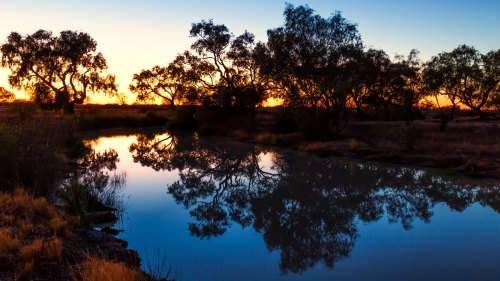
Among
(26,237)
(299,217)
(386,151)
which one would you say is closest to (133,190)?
(299,217)

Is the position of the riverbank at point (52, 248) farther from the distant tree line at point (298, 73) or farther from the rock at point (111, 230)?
the distant tree line at point (298, 73)

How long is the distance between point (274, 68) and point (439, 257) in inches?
921

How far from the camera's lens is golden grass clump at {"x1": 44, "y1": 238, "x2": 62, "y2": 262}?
5693mm

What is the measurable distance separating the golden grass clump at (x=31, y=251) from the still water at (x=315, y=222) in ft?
6.35

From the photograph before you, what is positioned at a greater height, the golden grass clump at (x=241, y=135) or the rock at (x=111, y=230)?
the golden grass clump at (x=241, y=135)

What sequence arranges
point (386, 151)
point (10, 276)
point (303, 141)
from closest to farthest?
1. point (10, 276)
2. point (386, 151)
3. point (303, 141)

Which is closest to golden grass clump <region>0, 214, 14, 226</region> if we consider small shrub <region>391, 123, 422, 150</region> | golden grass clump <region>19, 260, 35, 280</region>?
golden grass clump <region>19, 260, 35, 280</region>

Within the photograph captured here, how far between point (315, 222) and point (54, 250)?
5.71 meters

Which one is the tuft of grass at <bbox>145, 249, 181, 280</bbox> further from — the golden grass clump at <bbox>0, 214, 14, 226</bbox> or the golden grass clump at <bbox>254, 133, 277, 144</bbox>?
the golden grass clump at <bbox>254, 133, 277, 144</bbox>

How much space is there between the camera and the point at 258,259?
291 inches

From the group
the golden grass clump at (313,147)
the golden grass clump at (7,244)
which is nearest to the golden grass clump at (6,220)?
the golden grass clump at (7,244)

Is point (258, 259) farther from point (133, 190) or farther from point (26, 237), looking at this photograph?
point (133, 190)

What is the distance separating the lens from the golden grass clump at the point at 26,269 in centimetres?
516

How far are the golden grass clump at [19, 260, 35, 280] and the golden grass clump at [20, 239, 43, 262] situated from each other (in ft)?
→ 0.56
